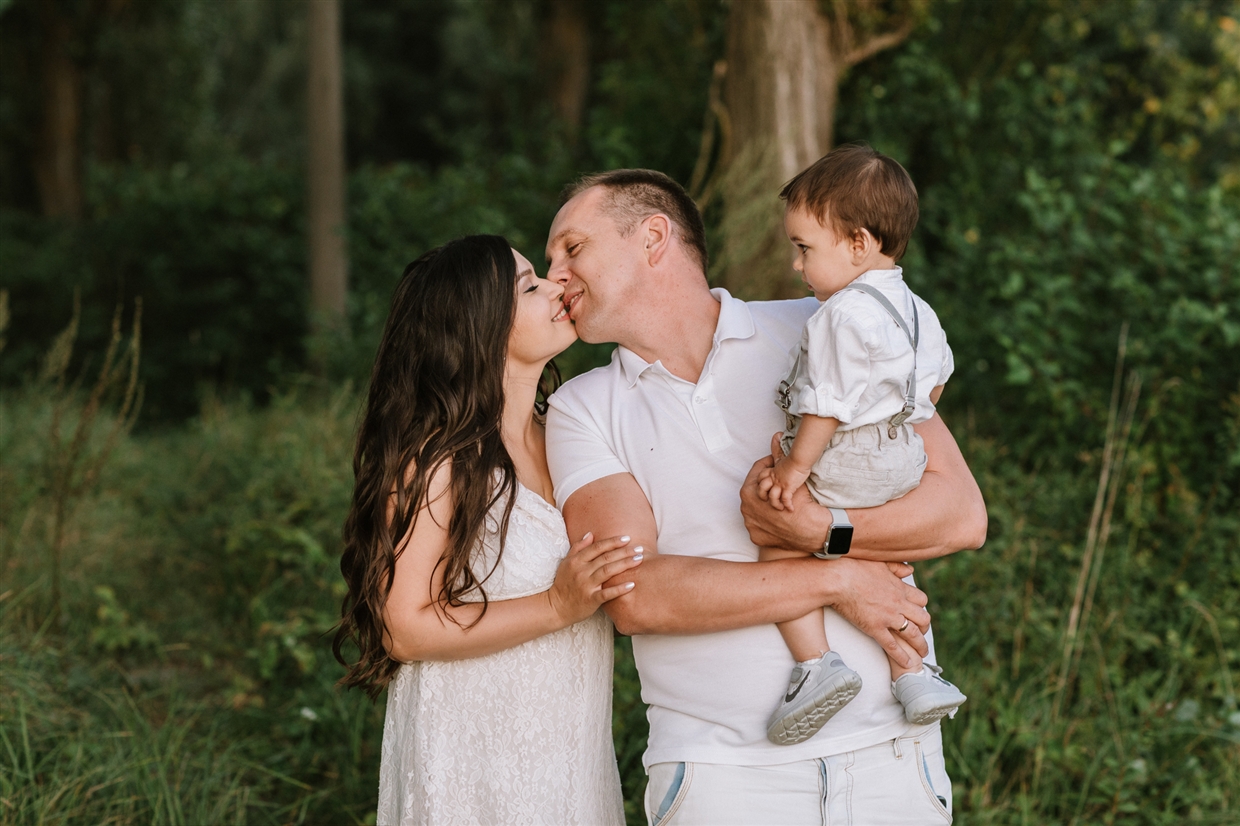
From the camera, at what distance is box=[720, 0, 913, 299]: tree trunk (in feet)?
16.3

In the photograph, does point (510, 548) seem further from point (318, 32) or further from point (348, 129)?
point (348, 129)

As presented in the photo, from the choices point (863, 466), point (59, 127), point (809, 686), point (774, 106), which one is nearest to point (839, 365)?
point (863, 466)

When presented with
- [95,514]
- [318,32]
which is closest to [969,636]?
[95,514]

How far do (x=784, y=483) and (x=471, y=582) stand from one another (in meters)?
0.71

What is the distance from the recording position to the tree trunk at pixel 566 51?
13.8 m

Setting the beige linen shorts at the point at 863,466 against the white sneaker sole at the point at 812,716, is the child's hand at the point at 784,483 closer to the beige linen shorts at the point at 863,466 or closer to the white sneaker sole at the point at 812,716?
the beige linen shorts at the point at 863,466

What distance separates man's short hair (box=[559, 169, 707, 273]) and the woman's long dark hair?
0.36 meters

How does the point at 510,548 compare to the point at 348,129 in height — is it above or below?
below

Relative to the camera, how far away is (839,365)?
80.4 inches

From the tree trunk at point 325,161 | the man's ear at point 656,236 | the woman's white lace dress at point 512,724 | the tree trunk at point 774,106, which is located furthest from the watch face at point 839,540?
the tree trunk at point 325,161

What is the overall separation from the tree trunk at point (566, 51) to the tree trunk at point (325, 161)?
180 inches

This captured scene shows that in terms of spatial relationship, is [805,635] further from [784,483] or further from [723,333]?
[723,333]

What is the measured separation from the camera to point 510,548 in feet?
7.59

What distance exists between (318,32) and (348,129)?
12.8 metres
